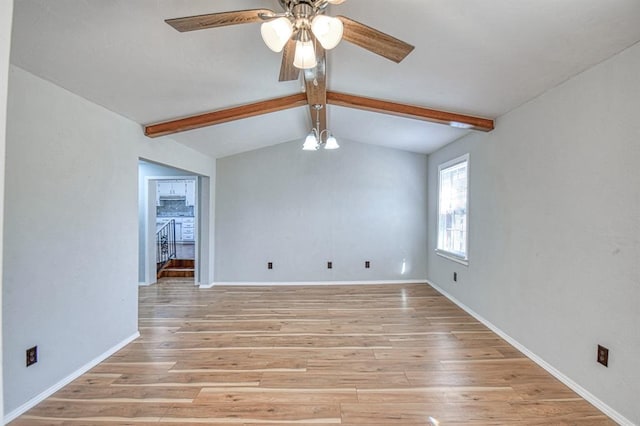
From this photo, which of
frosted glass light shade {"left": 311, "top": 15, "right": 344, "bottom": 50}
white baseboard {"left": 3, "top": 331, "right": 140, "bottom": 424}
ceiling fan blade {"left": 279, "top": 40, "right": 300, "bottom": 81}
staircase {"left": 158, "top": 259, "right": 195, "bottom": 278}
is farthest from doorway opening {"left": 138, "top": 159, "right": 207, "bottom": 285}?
frosted glass light shade {"left": 311, "top": 15, "right": 344, "bottom": 50}

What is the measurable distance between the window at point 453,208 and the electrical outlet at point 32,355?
4.39m

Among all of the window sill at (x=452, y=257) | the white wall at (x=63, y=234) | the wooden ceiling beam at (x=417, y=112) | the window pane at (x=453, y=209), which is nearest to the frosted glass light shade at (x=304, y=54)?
the wooden ceiling beam at (x=417, y=112)

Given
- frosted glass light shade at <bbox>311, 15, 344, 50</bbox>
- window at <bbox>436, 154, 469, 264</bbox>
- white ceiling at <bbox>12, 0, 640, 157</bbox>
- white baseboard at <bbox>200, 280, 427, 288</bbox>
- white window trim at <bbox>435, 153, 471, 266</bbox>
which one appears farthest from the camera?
white baseboard at <bbox>200, 280, 427, 288</bbox>

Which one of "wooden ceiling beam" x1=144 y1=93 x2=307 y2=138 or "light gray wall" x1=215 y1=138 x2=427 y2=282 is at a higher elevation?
"wooden ceiling beam" x1=144 y1=93 x2=307 y2=138

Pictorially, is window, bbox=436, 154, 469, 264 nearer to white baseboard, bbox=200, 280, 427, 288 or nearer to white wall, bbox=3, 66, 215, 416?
white baseboard, bbox=200, 280, 427, 288

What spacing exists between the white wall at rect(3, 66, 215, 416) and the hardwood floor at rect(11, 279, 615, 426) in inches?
10.8

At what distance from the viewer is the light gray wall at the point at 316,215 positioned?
539cm

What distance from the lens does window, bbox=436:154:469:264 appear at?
4199 millimetres

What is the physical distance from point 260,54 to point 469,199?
10.1ft

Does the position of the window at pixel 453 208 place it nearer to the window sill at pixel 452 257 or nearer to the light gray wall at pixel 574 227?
the window sill at pixel 452 257

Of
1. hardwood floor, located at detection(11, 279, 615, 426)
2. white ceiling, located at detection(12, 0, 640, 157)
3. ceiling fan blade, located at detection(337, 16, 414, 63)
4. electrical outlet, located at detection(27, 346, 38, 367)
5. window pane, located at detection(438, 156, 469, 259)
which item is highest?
white ceiling, located at detection(12, 0, 640, 157)

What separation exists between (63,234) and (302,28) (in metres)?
2.34

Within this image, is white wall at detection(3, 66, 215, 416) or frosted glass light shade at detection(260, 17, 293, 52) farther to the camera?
white wall at detection(3, 66, 215, 416)

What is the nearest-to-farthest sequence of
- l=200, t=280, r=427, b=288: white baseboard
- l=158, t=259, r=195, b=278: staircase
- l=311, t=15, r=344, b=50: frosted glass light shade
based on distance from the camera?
1. l=311, t=15, r=344, b=50: frosted glass light shade
2. l=200, t=280, r=427, b=288: white baseboard
3. l=158, t=259, r=195, b=278: staircase
